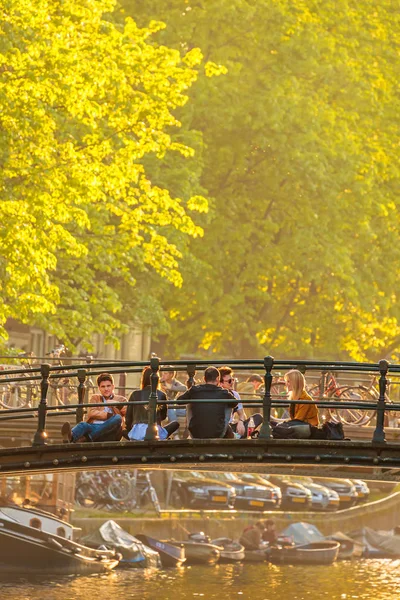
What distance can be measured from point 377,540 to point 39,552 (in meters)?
17.3

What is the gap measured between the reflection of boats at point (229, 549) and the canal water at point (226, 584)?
2.00 ft

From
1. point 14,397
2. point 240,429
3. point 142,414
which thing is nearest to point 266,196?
point 14,397

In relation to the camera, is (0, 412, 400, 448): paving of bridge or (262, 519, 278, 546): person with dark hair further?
(262, 519, 278, 546): person with dark hair

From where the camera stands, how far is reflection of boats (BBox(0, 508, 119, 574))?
52.2m

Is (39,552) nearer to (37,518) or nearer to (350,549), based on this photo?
(37,518)

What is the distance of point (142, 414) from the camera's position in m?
17.8

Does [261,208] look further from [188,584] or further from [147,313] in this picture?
[188,584]

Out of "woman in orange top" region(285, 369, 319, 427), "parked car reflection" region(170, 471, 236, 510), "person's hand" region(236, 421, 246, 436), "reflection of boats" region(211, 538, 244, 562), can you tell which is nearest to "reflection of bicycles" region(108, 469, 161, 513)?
"parked car reflection" region(170, 471, 236, 510)

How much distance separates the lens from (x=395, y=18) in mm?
46750

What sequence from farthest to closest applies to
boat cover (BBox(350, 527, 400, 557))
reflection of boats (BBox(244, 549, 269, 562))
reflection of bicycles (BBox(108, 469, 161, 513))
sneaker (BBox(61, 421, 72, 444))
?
boat cover (BBox(350, 527, 400, 557))
reflection of boats (BBox(244, 549, 269, 562))
reflection of bicycles (BBox(108, 469, 161, 513))
sneaker (BBox(61, 421, 72, 444))

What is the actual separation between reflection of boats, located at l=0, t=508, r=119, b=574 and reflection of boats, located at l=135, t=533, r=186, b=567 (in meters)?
2.77

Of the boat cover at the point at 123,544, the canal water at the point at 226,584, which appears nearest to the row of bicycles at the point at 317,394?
the canal water at the point at 226,584

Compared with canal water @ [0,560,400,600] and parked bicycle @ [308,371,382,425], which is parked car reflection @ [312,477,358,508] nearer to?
canal water @ [0,560,400,600]

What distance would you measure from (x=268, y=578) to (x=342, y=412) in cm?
3068
